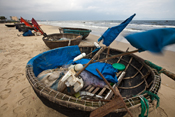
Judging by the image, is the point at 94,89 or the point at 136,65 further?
the point at 136,65

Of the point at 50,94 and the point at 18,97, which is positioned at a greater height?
the point at 50,94

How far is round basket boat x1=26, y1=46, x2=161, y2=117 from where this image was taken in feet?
3.99

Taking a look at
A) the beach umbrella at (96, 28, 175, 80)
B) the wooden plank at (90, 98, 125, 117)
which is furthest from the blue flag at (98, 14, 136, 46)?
the wooden plank at (90, 98, 125, 117)

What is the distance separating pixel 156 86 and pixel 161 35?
103cm

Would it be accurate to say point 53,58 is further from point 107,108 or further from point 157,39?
point 157,39

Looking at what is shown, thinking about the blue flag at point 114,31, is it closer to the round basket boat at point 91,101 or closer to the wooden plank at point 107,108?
the round basket boat at point 91,101

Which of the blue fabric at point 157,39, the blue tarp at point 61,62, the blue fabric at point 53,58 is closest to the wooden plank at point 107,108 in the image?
the blue fabric at point 157,39

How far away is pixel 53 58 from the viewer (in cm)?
316

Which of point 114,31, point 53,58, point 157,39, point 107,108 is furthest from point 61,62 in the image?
point 157,39

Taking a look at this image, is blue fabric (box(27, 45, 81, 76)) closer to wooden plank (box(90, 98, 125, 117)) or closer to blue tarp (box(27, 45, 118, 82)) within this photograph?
blue tarp (box(27, 45, 118, 82))

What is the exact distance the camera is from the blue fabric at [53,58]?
2598 mm

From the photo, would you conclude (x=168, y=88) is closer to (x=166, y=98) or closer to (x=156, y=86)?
(x=166, y=98)

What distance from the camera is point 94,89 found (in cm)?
239

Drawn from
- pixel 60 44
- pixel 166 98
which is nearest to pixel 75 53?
pixel 60 44
